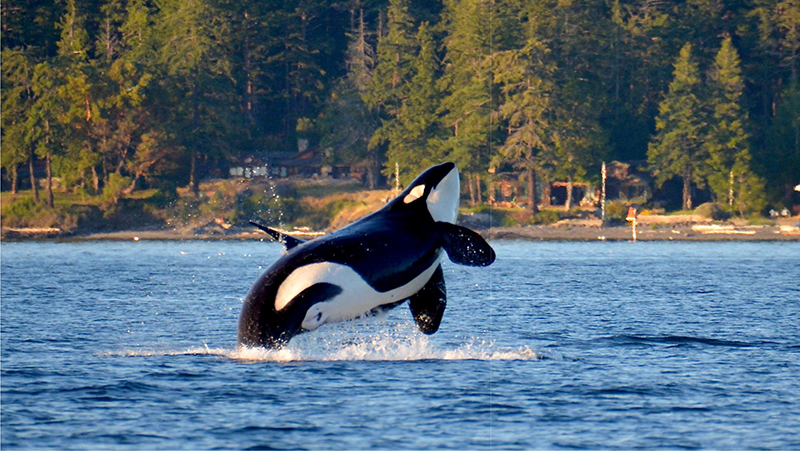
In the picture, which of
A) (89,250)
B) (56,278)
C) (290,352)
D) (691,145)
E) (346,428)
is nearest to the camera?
(346,428)

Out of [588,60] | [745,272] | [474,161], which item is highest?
[588,60]

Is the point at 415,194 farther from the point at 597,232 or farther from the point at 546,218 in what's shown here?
the point at 546,218

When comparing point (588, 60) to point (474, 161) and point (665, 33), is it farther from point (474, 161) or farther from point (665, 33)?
point (474, 161)

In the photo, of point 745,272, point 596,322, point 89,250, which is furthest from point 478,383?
point 89,250

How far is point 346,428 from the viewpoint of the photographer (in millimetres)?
19641

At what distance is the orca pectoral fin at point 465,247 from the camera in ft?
72.3

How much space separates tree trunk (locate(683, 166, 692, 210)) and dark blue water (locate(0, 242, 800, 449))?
72.4m

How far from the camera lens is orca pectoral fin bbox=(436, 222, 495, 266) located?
72.3 ft

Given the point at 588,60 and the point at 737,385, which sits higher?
the point at 588,60

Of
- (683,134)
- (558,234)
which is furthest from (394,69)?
(683,134)

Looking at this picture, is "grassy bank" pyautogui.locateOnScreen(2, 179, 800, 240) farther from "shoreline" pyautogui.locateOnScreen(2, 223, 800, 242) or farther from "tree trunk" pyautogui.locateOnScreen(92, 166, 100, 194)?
"tree trunk" pyautogui.locateOnScreen(92, 166, 100, 194)

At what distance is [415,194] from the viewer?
2356 centimetres

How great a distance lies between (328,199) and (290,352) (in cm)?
9358

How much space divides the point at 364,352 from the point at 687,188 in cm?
9588
